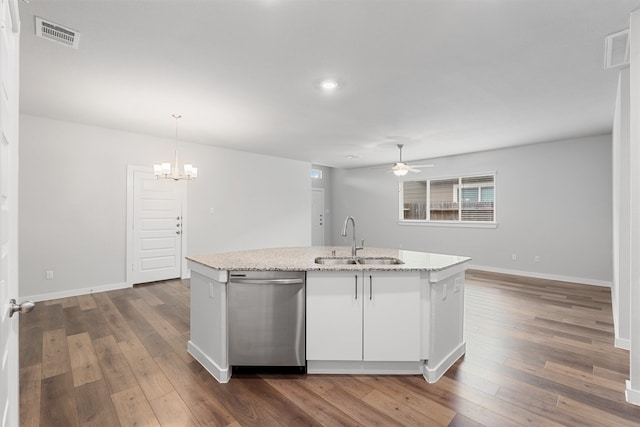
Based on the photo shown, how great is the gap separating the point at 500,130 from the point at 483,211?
230 cm

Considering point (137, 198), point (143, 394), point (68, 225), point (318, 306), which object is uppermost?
point (137, 198)

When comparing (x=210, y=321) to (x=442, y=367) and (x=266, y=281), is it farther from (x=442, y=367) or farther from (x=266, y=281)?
(x=442, y=367)

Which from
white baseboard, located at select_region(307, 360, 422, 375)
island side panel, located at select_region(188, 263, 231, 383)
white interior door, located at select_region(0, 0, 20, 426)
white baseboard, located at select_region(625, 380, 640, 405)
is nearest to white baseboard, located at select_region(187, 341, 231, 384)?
island side panel, located at select_region(188, 263, 231, 383)

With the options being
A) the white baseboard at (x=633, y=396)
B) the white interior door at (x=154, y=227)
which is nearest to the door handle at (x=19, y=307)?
the white baseboard at (x=633, y=396)

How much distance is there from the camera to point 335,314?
240 cm

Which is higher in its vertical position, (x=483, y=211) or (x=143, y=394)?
(x=483, y=211)

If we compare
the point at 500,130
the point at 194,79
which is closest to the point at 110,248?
the point at 194,79

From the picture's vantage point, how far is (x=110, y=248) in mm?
4891

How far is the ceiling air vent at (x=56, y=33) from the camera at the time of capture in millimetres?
2146

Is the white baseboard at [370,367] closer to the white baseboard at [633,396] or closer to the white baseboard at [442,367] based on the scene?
the white baseboard at [442,367]

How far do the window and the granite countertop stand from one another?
4467 millimetres

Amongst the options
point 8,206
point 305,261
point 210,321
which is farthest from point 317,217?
point 8,206

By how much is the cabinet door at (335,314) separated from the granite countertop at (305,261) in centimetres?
11

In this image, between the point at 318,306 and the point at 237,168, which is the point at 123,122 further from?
the point at 318,306
